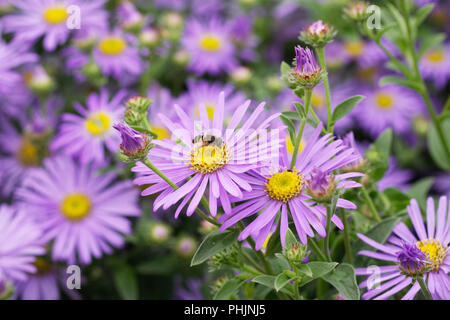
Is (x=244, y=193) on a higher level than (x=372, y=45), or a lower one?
lower

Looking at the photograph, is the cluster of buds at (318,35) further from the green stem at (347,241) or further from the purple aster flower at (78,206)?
the purple aster flower at (78,206)

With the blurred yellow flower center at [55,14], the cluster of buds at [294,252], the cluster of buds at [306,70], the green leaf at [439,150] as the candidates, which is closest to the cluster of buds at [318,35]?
the cluster of buds at [306,70]

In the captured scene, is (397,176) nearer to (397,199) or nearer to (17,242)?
(397,199)

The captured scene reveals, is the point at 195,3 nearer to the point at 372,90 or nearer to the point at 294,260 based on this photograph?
the point at 372,90

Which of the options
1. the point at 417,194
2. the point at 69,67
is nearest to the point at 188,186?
the point at 417,194

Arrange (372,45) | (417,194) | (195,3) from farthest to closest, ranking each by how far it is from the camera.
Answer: (195,3), (372,45), (417,194)

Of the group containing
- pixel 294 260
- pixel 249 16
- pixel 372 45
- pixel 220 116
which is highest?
pixel 249 16
